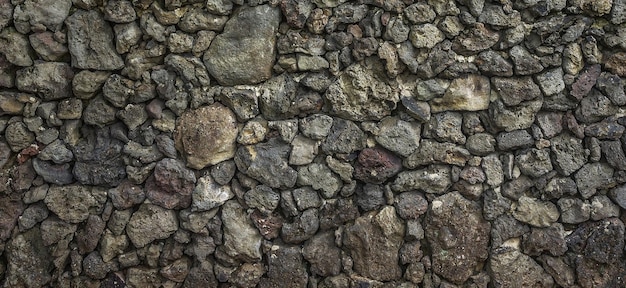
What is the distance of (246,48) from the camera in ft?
9.52

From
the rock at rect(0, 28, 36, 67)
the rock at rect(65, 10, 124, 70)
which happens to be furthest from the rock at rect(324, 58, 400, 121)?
the rock at rect(0, 28, 36, 67)

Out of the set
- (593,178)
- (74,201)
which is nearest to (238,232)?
(74,201)

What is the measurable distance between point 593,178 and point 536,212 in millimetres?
333

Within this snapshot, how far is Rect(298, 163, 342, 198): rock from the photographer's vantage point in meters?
2.99

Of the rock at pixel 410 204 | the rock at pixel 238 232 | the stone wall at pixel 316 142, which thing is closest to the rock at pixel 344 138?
the stone wall at pixel 316 142

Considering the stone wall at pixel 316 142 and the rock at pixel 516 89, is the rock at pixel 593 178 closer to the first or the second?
the stone wall at pixel 316 142

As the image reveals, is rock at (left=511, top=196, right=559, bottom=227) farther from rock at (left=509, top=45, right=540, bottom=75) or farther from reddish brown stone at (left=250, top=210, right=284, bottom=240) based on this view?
reddish brown stone at (left=250, top=210, right=284, bottom=240)

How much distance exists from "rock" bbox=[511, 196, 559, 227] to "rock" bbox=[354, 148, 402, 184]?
0.69 m

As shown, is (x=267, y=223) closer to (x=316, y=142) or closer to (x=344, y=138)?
(x=316, y=142)

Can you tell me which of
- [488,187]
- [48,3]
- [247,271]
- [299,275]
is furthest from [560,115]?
[48,3]

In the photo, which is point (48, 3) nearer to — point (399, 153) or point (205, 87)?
point (205, 87)

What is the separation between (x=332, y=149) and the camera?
297 cm

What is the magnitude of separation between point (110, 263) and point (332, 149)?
1393 mm

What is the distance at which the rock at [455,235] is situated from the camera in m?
2.99
